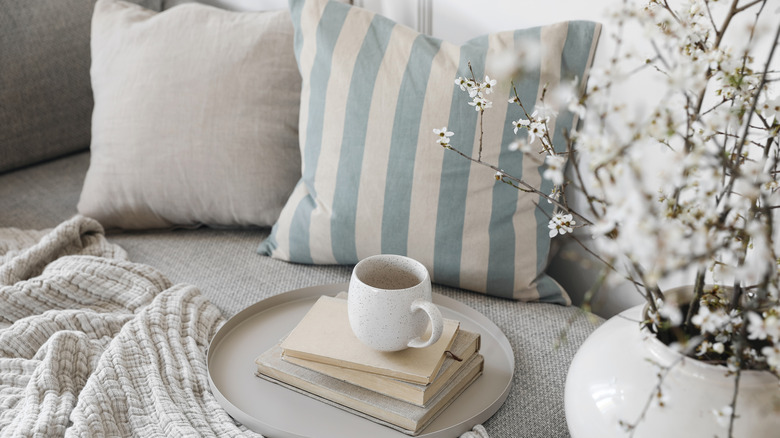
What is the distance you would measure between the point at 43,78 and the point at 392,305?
4.03 feet

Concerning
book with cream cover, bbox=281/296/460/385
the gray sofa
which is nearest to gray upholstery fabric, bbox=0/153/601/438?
the gray sofa

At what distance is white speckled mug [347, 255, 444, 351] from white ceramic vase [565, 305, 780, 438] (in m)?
0.18

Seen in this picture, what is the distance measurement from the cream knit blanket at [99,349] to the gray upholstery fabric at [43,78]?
0.50m

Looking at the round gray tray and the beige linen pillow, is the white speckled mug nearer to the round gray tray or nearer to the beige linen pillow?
the round gray tray

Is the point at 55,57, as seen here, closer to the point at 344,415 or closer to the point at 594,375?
the point at 344,415

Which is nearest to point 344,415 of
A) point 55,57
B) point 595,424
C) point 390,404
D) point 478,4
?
point 390,404

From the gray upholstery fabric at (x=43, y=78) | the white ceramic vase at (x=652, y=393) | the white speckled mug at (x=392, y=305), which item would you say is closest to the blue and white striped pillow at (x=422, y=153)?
the white speckled mug at (x=392, y=305)

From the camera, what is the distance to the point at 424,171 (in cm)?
107

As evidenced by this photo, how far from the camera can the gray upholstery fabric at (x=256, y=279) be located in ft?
2.87

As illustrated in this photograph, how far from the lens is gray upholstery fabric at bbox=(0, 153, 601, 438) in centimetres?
88

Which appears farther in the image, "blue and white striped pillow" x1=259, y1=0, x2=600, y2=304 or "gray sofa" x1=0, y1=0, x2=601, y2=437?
"blue and white striped pillow" x1=259, y1=0, x2=600, y2=304

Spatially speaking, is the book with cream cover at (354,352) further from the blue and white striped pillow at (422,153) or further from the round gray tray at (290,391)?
the blue and white striped pillow at (422,153)

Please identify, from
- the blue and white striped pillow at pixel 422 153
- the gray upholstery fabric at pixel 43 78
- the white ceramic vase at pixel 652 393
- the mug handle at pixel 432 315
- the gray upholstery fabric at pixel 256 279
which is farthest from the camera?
the gray upholstery fabric at pixel 43 78

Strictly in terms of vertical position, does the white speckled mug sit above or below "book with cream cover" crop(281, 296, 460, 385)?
above
